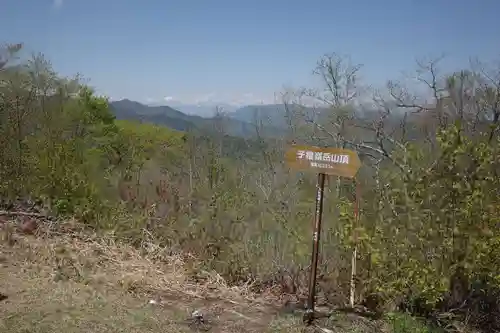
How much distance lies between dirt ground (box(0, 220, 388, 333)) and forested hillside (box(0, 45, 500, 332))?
41 cm

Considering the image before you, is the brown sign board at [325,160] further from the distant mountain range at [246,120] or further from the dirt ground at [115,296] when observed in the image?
the distant mountain range at [246,120]

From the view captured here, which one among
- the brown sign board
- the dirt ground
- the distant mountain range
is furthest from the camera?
the distant mountain range

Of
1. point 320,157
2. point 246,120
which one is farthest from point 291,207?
point 246,120

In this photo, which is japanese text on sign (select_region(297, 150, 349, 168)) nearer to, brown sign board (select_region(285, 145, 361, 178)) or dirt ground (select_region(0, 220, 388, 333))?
brown sign board (select_region(285, 145, 361, 178))

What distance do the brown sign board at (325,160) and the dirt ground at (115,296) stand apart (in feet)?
4.89

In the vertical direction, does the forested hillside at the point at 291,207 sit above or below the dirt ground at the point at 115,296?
above

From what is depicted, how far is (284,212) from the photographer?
6242 mm

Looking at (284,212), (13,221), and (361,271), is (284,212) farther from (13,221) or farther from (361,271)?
(13,221)

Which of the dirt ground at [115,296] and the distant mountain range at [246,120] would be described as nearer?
the dirt ground at [115,296]

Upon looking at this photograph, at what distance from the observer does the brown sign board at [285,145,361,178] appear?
4.43 m

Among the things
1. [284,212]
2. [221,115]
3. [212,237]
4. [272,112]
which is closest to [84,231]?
[212,237]

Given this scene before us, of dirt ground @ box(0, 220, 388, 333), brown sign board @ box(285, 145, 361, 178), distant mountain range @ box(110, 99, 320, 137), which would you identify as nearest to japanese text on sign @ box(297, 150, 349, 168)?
brown sign board @ box(285, 145, 361, 178)

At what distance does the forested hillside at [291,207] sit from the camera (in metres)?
4.53

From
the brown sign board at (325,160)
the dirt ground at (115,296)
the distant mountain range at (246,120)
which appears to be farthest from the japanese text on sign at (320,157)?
the distant mountain range at (246,120)
